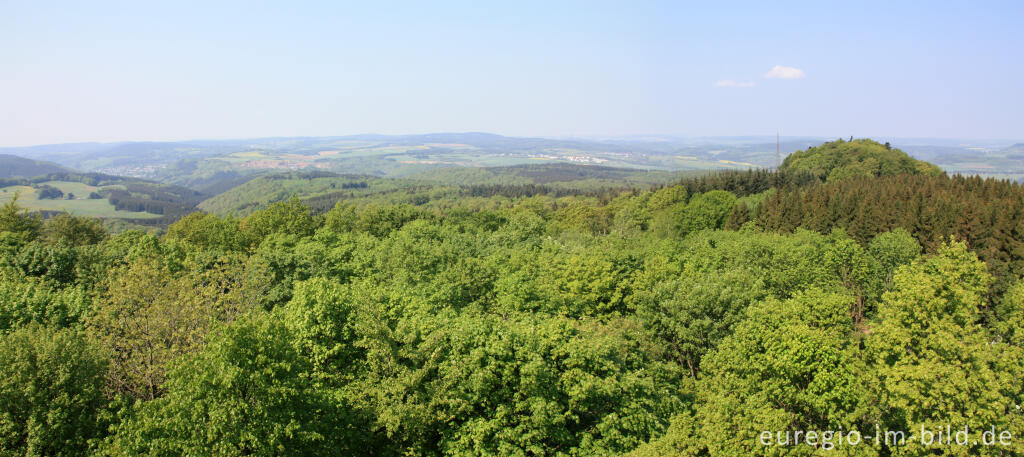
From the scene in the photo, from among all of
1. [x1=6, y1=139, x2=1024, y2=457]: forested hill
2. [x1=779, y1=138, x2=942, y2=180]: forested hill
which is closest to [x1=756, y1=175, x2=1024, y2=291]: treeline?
[x1=6, y1=139, x2=1024, y2=457]: forested hill

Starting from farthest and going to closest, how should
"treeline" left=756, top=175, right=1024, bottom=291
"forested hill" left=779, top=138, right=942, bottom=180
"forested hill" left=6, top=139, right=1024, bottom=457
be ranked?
"forested hill" left=779, top=138, right=942, bottom=180, "treeline" left=756, top=175, right=1024, bottom=291, "forested hill" left=6, top=139, right=1024, bottom=457

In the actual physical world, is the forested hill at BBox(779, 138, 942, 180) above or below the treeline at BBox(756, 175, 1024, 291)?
above

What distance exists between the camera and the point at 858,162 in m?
140

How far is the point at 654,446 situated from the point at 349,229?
66.5 m

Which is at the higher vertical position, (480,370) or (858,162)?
(858,162)

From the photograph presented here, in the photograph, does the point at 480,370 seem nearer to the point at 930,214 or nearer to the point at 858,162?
the point at 930,214

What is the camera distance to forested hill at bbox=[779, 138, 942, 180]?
13375cm

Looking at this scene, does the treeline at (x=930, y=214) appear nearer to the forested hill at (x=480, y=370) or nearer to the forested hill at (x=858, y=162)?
the forested hill at (x=480, y=370)

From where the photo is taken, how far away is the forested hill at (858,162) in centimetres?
13375

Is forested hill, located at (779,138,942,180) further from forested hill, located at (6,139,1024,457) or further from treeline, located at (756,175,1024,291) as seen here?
forested hill, located at (6,139,1024,457)

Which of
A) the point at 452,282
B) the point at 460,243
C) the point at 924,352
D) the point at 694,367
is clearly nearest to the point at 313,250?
the point at 452,282

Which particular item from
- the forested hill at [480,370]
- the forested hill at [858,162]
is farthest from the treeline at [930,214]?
the forested hill at [858,162]

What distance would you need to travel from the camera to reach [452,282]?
131ft

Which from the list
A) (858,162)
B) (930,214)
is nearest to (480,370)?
(930,214)
